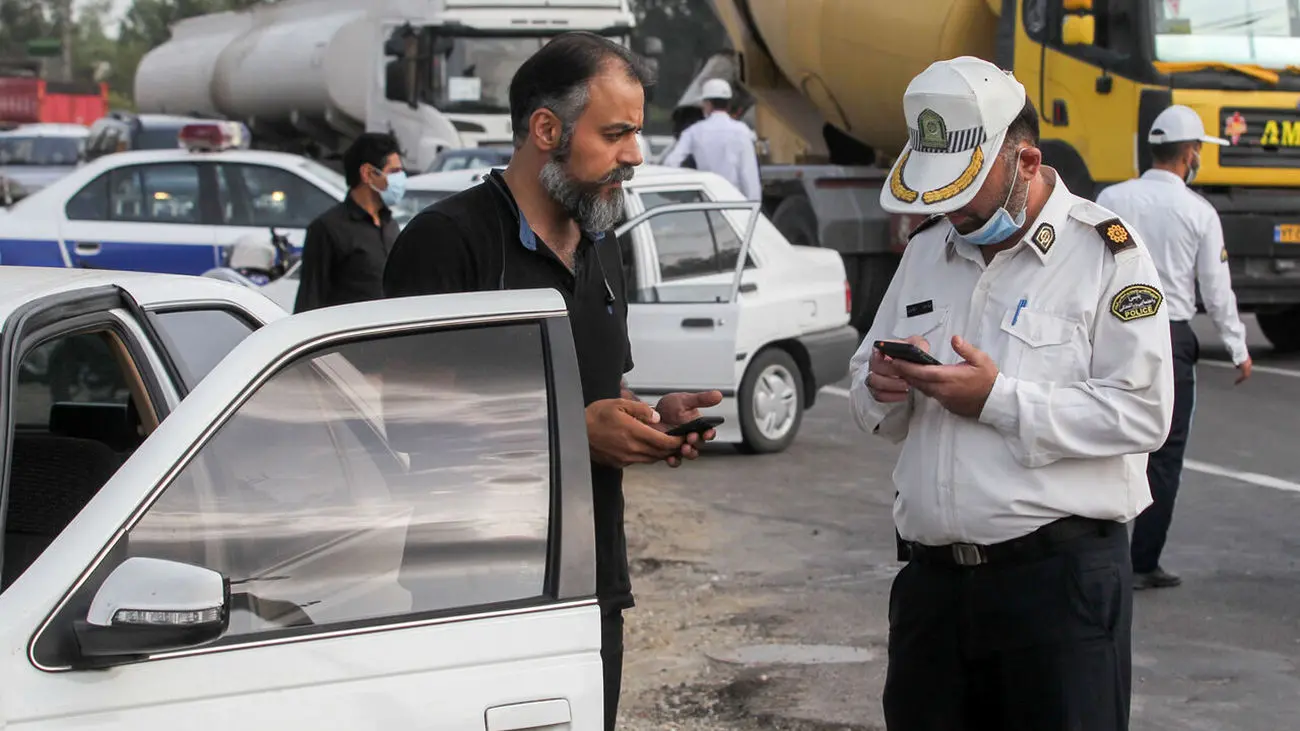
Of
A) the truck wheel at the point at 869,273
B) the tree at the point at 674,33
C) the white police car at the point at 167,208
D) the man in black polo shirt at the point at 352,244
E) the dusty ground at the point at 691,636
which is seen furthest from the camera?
the tree at the point at 674,33

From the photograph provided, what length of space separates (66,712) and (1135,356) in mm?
1971

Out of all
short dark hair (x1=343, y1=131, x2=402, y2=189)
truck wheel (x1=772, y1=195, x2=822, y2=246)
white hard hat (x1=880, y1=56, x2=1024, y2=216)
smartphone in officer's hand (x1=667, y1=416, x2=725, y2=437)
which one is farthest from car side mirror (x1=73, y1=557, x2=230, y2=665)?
truck wheel (x1=772, y1=195, x2=822, y2=246)

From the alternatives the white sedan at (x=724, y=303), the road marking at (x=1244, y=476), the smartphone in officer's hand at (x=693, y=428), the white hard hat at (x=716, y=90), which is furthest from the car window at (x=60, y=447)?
the white hard hat at (x=716, y=90)

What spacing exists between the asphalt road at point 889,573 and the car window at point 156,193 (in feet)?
16.4

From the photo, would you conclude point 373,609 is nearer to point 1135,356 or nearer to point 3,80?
point 1135,356

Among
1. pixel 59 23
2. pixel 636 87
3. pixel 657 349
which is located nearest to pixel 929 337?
pixel 636 87

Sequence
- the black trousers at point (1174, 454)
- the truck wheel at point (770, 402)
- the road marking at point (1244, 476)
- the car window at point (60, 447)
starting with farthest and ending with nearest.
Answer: the truck wheel at point (770, 402), the road marking at point (1244, 476), the black trousers at point (1174, 454), the car window at point (60, 447)

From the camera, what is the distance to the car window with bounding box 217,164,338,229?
13.2m

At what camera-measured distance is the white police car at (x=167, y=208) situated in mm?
12742

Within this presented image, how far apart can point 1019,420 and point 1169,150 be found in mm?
4150

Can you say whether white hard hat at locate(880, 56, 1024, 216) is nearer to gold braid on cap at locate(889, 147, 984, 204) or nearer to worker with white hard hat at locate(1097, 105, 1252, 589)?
gold braid on cap at locate(889, 147, 984, 204)

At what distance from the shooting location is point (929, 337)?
3.57 meters

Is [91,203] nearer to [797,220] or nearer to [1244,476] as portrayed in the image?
[797,220]

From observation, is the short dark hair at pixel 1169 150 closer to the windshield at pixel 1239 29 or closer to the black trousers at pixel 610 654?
the black trousers at pixel 610 654
